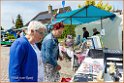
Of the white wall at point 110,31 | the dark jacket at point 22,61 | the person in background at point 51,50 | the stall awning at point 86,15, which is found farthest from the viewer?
the stall awning at point 86,15

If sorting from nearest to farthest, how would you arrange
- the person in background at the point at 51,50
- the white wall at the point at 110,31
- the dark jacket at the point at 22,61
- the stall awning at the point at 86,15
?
1. the dark jacket at the point at 22,61
2. the person in background at the point at 51,50
3. the white wall at the point at 110,31
4. the stall awning at the point at 86,15

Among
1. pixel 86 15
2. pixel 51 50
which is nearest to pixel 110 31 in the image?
pixel 86 15

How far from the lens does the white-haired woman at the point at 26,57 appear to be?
74.0 inches

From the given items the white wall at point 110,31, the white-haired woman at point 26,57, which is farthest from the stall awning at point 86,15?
the white-haired woman at point 26,57

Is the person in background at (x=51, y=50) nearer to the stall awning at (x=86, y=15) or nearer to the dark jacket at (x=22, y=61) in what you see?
the dark jacket at (x=22, y=61)

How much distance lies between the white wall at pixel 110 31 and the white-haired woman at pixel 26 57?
1.29 metres

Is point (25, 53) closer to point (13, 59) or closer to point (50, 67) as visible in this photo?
point (13, 59)

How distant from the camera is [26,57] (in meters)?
1.93

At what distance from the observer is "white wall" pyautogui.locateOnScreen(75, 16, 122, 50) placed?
3270 mm

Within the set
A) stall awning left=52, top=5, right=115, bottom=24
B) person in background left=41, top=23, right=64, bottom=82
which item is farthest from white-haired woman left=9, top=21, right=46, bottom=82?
stall awning left=52, top=5, right=115, bottom=24

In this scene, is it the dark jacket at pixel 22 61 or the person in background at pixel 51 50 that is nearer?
the dark jacket at pixel 22 61

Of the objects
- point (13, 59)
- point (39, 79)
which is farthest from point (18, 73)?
point (39, 79)

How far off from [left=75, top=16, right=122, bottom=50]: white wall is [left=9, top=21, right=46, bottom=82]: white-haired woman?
1.29 meters

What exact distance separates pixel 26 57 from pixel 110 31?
6.96 feet
